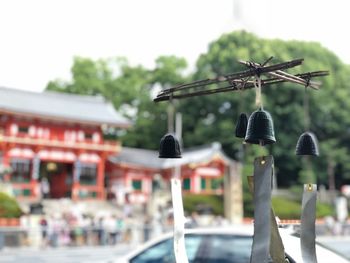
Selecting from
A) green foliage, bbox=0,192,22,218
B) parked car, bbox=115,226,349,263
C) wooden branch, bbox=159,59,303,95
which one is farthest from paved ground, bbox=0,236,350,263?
wooden branch, bbox=159,59,303,95

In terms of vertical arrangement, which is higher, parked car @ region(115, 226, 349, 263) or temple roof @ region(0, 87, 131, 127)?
temple roof @ region(0, 87, 131, 127)

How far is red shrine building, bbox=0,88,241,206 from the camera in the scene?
31.9 m

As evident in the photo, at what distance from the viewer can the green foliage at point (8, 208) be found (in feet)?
77.3

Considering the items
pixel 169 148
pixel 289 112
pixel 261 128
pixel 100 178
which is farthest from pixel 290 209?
pixel 261 128

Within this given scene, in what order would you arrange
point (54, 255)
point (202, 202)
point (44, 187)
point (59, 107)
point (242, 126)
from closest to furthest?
point (242, 126) < point (54, 255) < point (44, 187) < point (202, 202) < point (59, 107)

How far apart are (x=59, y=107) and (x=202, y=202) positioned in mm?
12614

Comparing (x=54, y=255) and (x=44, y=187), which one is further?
(x=44, y=187)

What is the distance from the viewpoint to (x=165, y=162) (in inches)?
1559

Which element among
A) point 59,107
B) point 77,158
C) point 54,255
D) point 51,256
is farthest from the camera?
point 59,107

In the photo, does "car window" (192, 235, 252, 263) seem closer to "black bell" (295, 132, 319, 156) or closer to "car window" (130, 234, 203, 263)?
"car window" (130, 234, 203, 263)

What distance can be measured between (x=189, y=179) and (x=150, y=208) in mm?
6899

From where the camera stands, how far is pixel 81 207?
29.5m

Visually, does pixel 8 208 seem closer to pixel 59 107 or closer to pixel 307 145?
pixel 59 107

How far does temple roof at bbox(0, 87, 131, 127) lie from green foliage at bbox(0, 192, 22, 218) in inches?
301
